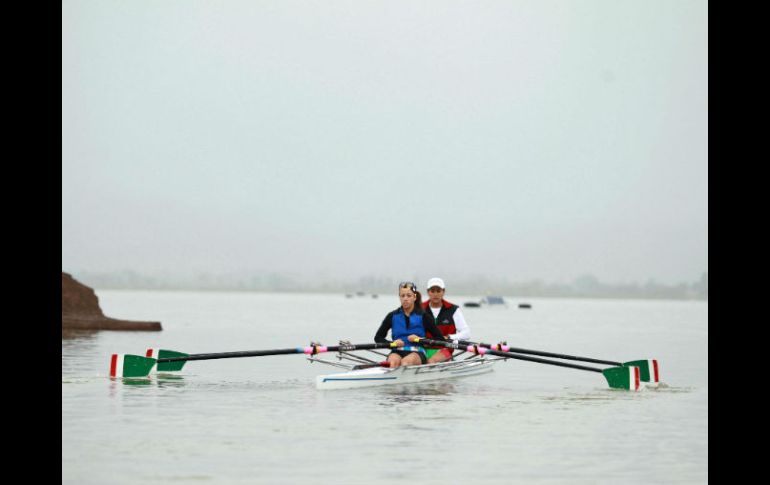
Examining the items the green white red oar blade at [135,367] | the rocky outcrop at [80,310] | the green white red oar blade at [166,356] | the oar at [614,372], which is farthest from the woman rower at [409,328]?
the rocky outcrop at [80,310]

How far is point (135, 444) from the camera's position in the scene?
12.8 meters

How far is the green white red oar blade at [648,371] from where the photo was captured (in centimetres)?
2208

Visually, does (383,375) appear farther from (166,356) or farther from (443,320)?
(166,356)

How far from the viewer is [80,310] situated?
145 feet

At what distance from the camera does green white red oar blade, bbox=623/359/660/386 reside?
72.4ft

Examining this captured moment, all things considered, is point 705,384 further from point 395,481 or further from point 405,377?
point 395,481

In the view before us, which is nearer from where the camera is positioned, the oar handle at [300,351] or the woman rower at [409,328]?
the oar handle at [300,351]

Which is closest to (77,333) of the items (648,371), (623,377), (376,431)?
(648,371)

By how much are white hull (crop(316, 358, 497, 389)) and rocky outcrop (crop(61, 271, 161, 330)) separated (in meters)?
25.9

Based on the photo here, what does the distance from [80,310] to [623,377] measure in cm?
3033

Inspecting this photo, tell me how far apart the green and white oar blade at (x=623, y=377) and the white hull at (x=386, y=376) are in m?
3.48

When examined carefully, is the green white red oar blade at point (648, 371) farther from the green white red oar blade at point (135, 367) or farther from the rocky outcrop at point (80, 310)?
the rocky outcrop at point (80, 310)
